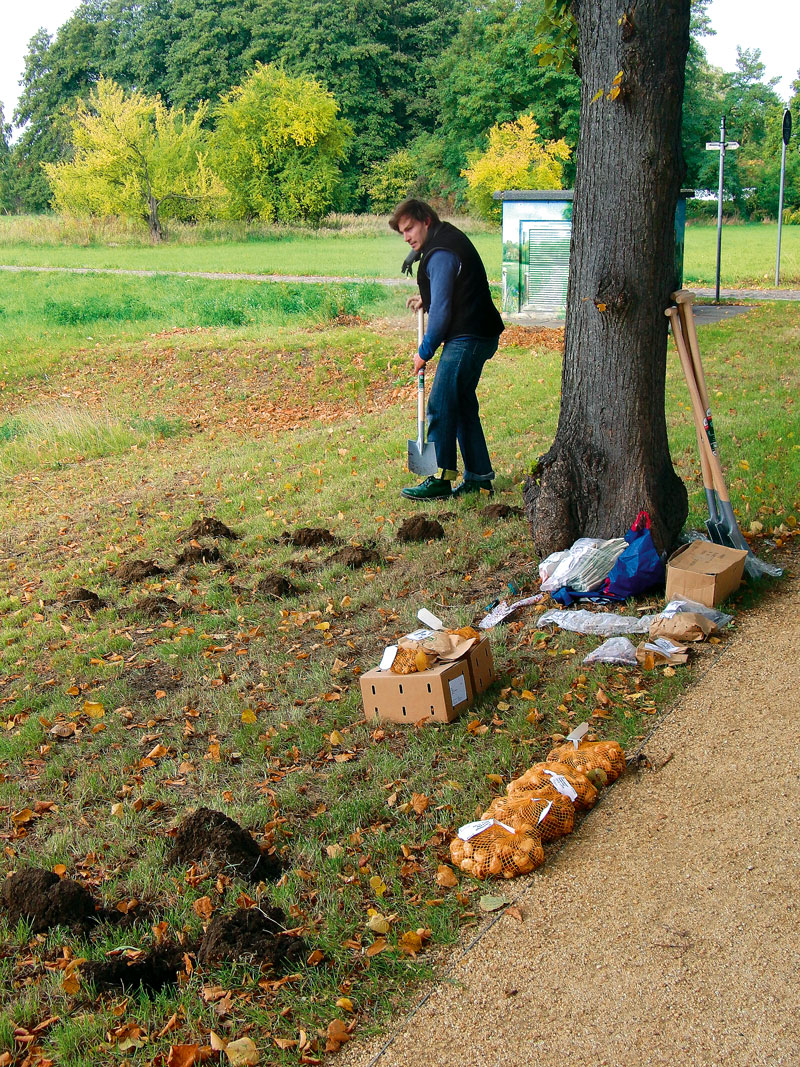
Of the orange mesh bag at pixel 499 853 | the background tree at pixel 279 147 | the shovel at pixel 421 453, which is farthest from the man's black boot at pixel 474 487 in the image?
the background tree at pixel 279 147

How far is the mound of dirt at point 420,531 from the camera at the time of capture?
21.2 feet

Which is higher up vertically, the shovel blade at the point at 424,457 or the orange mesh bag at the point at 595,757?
the shovel blade at the point at 424,457

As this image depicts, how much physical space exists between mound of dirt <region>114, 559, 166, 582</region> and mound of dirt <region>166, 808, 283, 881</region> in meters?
3.50

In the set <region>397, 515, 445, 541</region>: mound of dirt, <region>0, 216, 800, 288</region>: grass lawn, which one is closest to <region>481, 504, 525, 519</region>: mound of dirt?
<region>397, 515, 445, 541</region>: mound of dirt

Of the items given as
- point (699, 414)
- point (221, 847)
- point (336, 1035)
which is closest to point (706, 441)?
point (699, 414)

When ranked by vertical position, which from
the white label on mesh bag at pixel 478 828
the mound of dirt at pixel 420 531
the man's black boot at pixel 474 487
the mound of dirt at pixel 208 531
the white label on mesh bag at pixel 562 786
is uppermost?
the man's black boot at pixel 474 487

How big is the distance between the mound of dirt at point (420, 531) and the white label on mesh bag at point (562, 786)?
10.4 feet

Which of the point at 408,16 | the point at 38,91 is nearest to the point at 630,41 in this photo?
the point at 408,16

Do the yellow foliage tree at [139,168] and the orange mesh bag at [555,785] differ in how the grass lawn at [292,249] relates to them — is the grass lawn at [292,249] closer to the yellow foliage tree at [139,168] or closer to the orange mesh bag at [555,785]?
the yellow foliage tree at [139,168]

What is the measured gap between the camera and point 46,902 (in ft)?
10.2

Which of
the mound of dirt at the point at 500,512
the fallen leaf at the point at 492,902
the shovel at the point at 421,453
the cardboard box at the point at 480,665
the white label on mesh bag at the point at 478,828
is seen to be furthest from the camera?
the shovel at the point at 421,453

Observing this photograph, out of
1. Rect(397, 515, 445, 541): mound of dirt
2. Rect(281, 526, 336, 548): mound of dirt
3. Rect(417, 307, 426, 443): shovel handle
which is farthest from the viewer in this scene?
Rect(417, 307, 426, 443): shovel handle

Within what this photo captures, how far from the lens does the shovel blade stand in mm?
7484

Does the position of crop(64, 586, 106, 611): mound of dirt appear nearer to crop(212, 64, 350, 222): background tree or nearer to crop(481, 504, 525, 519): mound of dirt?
crop(481, 504, 525, 519): mound of dirt
